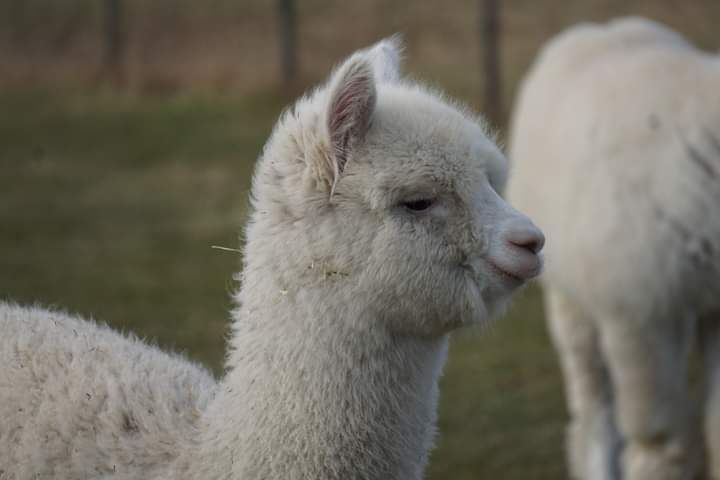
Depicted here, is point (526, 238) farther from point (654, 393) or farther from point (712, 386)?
point (712, 386)

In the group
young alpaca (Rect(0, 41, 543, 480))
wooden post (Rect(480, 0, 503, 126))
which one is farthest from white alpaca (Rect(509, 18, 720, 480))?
wooden post (Rect(480, 0, 503, 126))

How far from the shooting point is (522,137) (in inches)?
234

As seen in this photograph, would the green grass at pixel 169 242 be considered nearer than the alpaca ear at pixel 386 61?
No

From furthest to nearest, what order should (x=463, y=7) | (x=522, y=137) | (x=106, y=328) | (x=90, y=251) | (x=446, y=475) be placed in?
(x=463, y=7)
(x=90, y=251)
(x=522, y=137)
(x=446, y=475)
(x=106, y=328)

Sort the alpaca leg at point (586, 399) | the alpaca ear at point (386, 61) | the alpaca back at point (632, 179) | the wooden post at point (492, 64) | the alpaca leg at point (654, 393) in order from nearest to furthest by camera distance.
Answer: the alpaca ear at point (386, 61) < the alpaca back at point (632, 179) < the alpaca leg at point (654, 393) < the alpaca leg at point (586, 399) < the wooden post at point (492, 64)

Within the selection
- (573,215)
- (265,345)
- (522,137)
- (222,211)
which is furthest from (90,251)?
(265,345)

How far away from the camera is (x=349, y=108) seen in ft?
8.20

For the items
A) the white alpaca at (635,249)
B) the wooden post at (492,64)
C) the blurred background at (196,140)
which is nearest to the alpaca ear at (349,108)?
the white alpaca at (635,249)

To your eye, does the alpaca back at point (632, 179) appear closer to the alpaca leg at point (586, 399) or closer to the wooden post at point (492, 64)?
the alpaca leg at point (586, 399)

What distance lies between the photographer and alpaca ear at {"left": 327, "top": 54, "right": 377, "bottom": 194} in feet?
8.15

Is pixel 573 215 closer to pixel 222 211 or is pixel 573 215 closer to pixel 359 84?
pixel 359 84

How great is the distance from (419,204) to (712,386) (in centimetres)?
273

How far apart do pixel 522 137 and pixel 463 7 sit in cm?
1023

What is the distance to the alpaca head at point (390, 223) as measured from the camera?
8.14 feet
